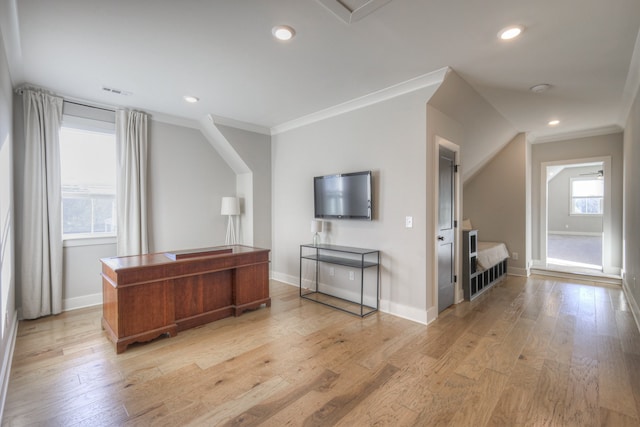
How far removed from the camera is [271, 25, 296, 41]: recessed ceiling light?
2247 millimetres

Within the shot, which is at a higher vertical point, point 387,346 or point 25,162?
point 25,162

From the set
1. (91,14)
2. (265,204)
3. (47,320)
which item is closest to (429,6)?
(91,14)

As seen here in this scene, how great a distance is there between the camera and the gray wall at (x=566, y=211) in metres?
10.2

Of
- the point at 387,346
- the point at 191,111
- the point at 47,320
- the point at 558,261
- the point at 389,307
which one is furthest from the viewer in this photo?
the point at 558,261

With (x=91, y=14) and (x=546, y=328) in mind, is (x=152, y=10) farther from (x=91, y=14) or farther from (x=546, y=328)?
(x=546, y=328)

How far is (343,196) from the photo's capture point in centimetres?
402

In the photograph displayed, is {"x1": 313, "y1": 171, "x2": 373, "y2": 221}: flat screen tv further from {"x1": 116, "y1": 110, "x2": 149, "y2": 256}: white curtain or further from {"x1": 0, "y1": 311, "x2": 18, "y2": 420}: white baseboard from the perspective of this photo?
{"x1": 0, "y1": 311, "x2": 18, "y2": 420}: white baseboard

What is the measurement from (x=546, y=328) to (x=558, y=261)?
4.55m

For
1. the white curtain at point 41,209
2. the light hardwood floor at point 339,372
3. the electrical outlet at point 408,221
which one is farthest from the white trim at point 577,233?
the white curtain at point 41,209

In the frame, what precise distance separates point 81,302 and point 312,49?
4.13 metres

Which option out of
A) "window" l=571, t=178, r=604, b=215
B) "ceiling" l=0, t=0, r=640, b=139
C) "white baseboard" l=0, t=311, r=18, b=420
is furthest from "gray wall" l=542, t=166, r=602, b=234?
"white baseboard" l=0, t=311, r=18, b=420

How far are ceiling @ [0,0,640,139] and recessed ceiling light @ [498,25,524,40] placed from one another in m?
0.05

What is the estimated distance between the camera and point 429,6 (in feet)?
6.58

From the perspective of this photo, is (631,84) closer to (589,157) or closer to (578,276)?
A: (589,157)
